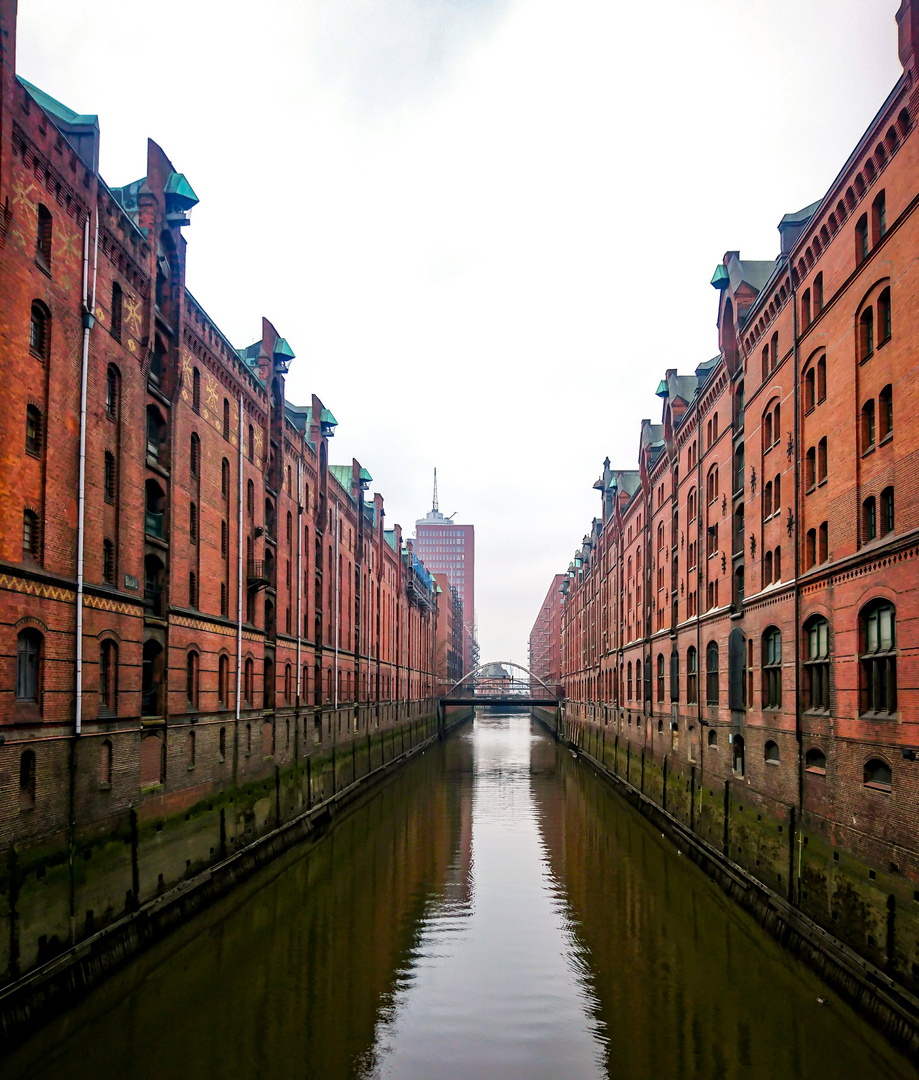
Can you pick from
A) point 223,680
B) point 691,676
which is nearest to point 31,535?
point 223,680

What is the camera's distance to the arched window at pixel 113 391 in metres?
20.1

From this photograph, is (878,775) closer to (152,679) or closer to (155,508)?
(152,679)

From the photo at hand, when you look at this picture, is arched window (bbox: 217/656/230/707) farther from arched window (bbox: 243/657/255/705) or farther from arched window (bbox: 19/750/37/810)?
arched window (bbox: 19/750/37/810)

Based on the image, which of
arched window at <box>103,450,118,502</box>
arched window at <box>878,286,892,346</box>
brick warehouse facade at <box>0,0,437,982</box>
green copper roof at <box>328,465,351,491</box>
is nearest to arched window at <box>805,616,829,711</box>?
arched window at <box>878,286,892,346</box>

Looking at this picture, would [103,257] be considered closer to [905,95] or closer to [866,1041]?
[905,95]

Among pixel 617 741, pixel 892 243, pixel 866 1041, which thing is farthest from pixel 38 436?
pixel 617 741

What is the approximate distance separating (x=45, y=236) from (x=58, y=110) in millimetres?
4393

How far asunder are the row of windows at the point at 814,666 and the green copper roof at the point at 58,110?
1790 cm

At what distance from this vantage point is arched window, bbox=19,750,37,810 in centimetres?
1531

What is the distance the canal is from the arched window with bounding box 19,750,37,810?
3310 mm

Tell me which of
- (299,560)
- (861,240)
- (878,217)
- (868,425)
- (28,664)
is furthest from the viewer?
(299,560)

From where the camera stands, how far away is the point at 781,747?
22016 mm

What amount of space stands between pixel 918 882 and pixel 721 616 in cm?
1577

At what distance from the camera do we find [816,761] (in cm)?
1994
